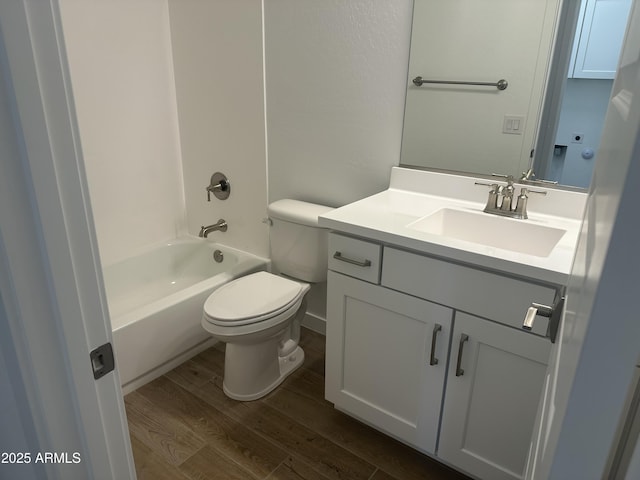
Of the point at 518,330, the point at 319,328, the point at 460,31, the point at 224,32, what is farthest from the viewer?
the point at 319,328

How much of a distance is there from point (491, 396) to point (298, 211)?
1132mm

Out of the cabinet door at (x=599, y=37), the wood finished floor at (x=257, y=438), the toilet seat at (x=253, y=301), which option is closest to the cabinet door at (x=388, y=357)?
the wood finished floor at (x=257, y=438)

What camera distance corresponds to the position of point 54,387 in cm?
62

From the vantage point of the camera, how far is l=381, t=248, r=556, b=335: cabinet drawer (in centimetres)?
124

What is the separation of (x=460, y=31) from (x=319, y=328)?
5.22 ft

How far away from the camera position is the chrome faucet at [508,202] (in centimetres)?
160

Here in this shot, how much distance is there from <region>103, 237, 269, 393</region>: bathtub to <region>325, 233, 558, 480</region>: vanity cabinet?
79cm

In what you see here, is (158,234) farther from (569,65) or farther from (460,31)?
(569,65)

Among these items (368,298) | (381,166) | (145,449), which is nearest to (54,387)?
(368,298)

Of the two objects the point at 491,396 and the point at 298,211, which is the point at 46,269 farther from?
the point at 298,211

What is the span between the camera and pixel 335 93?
205cm

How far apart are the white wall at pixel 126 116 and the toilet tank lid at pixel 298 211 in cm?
89

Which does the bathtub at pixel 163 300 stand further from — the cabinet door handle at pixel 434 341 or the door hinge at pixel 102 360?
the cabinet door handle at pixel 434 341

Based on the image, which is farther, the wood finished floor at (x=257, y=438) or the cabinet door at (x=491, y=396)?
the wood finished floor at (x=257, y=438)
